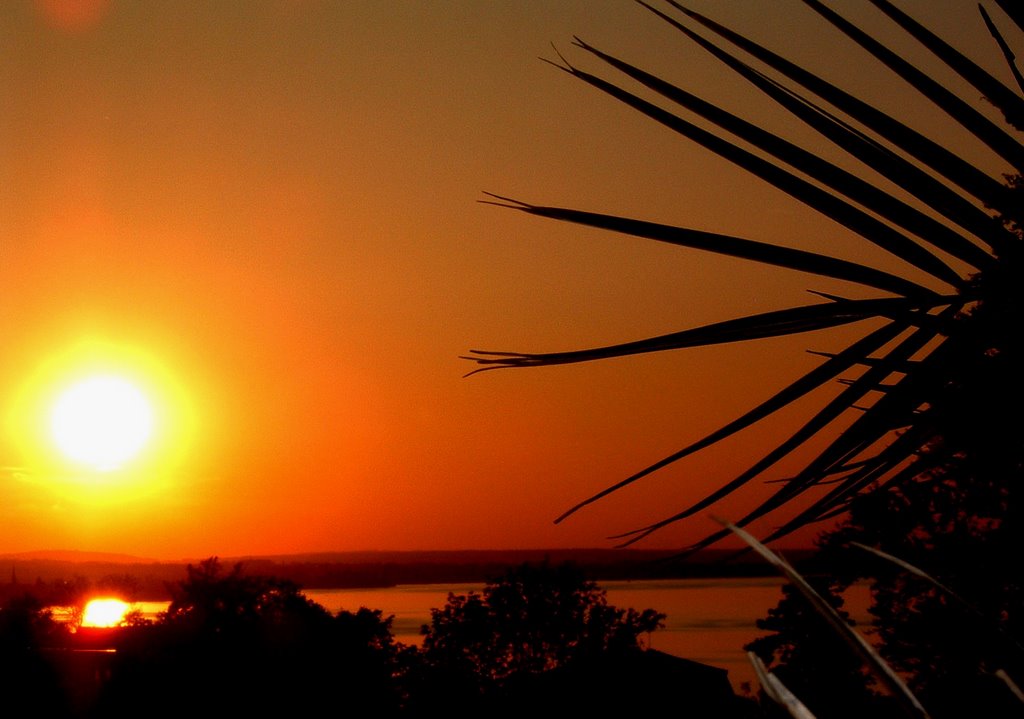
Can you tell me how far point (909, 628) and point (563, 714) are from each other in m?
33.8

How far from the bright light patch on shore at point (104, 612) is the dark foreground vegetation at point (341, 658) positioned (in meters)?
1.89

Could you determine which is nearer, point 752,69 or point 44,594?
point 752,69

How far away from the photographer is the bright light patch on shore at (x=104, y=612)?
66250 mm

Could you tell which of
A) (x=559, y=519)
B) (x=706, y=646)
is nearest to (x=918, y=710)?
(x=559, y=519)

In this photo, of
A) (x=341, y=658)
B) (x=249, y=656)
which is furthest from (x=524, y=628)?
(x=249, y=656)

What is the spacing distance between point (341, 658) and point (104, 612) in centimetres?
1811

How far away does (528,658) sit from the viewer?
71562 millimetres

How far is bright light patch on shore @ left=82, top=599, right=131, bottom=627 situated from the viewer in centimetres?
6625

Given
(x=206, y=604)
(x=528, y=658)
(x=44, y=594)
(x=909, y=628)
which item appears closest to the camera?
(x=909, y=628)

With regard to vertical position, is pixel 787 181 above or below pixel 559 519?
above

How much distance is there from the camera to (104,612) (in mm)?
70438

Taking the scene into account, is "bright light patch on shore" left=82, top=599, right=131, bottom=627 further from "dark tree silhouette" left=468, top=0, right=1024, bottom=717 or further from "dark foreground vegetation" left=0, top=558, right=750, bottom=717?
"dark tree silhouette" left=468, top=0, right=1024, bottom=717

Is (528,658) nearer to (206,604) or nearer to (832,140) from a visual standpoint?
(206,604)

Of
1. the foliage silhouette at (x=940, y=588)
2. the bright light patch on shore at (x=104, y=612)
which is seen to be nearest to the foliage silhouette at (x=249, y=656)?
the bright light patch on shore at (x=104, y=612)
